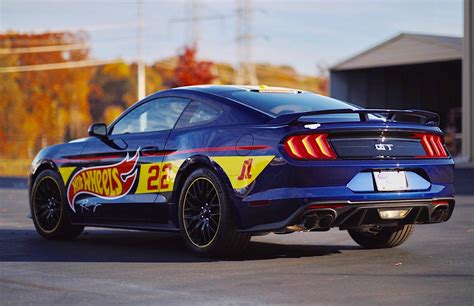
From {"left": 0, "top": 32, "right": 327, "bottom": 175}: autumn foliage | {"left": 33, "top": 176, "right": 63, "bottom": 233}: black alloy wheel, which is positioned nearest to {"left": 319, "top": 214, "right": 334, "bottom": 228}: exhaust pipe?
{"left": 33, "top": 176, "right": 63, "bottom": 233}: black alloy wheel

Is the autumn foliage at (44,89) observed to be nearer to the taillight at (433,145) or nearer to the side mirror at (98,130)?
the side mirror at (98,130)

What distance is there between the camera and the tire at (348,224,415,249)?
9.04 metres

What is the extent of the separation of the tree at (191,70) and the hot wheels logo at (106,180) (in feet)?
170

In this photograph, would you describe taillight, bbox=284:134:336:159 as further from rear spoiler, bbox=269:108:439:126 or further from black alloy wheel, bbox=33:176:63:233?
black alloy wheel, bbox=33:176:63:233

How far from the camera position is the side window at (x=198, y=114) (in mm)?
8617

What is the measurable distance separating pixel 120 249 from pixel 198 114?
58.5 inches

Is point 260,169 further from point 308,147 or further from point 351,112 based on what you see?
point 351,112

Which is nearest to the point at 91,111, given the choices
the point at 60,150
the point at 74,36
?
the point at 74,36

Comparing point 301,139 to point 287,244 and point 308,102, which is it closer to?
point 308,102

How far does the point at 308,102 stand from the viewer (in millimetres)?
8906

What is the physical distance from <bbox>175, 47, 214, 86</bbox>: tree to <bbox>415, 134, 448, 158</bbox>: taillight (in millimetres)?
53439

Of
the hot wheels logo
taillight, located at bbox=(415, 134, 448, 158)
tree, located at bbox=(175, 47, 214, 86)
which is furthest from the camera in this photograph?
tree, located at bbox=(175, 47, 214, 86)

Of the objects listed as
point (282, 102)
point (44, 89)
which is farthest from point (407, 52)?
point (44, 89)

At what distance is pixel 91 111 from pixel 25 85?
30.7 m
